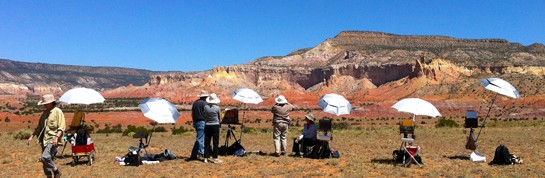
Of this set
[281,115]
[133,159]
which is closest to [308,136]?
[281,115]

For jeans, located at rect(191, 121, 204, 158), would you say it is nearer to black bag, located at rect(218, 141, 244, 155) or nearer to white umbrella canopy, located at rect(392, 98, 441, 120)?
black bag, located at rect(218, 141, 244, 155)

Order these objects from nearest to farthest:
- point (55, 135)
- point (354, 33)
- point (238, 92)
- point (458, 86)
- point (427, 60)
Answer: point (55, 135)
point (238, 92)
point (458, 86)
point (427, 60)
point (354, 33)

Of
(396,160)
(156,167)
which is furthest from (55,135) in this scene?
(396,160)

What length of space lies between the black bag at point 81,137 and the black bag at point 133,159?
48.7 inches

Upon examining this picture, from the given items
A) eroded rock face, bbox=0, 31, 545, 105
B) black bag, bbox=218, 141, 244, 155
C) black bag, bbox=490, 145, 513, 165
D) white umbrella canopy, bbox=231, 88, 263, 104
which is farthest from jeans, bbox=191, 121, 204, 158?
eroded rock face, bbox=0, 31, 545, 105

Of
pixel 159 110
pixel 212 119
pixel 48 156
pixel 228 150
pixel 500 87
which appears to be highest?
pixel 500 87

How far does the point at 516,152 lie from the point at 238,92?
9.76m

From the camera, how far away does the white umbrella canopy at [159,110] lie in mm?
12440

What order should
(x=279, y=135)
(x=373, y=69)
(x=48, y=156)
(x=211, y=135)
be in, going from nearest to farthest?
(x=48, y=156)
(x=211, y=135)
(x=279, y=135)
(x=373, y=69)

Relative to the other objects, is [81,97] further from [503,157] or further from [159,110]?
[503,157]

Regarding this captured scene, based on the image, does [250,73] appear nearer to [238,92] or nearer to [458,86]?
[458,86]

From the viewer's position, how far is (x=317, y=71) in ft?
442

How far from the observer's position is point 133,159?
12750 millimetres

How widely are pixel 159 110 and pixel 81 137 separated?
7.65 ft
